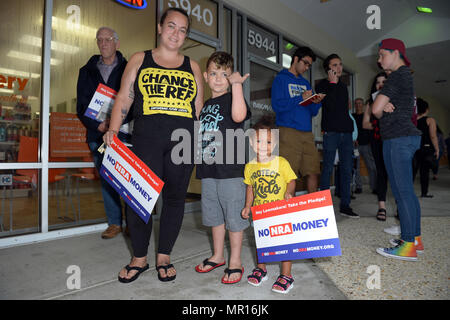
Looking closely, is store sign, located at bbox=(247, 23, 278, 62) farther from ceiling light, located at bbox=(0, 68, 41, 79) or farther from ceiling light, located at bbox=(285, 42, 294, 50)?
ceiling light, located at bbox=(0, 68, 41, 79)

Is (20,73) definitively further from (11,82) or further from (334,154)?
(334,154)

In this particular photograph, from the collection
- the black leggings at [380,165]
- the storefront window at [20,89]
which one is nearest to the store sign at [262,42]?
the black leggings at [380,165]

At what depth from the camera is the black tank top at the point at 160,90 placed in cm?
146

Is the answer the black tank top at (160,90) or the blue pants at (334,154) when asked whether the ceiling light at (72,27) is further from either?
the blue pants at (334,154)

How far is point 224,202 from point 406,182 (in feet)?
3.95

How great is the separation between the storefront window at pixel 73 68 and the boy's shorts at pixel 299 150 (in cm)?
186

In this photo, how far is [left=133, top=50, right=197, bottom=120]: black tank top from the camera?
1.46 meters

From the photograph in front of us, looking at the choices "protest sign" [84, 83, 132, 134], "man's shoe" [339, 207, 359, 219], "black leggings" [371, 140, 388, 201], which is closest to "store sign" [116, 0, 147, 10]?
"protest sign" [84, 83, 132, 134]

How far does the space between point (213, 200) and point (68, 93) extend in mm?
2032

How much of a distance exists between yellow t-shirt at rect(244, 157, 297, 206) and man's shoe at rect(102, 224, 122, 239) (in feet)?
4.59

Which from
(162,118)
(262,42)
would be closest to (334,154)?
(162,118)

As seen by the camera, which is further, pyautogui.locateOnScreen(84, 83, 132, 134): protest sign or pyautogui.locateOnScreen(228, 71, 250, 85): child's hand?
pyautogui.locateOnScreen(84, 83, 132, 134): protest sign
